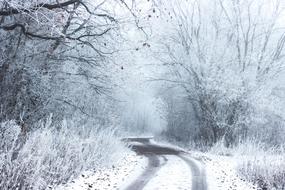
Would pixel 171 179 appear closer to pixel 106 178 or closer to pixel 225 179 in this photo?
pixel 106 178

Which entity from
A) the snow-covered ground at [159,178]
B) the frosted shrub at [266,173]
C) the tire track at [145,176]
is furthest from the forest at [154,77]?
the tire track at [145,176]

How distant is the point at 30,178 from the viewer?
8.18m

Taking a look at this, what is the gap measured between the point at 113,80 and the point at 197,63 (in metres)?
10.3

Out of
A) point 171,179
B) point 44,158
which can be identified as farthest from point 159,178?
point 44,158

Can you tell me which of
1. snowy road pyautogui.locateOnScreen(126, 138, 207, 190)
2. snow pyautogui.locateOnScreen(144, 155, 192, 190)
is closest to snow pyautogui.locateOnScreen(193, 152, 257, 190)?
snowy road pyautogui.locateOnScreen(126, 138, 207, 190)

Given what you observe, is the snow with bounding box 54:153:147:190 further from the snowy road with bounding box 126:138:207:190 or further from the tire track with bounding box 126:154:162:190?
the snowy road with bounding box 126:138:207:190

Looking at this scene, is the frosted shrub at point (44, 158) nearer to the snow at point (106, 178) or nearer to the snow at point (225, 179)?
the snow at point (106, 178)

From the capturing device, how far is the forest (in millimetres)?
12055

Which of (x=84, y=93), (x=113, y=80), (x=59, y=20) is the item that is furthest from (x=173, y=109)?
(x=59, y=20)

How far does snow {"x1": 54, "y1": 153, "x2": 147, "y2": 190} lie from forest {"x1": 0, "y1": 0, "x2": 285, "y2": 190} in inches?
10.5

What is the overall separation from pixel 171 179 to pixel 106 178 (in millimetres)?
1855

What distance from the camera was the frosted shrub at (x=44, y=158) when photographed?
26.3 ft

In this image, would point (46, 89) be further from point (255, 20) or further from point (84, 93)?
point (255, 20)

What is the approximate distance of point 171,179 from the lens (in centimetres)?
1193
